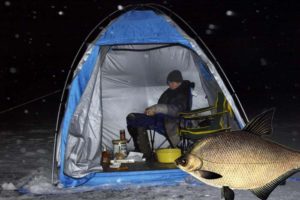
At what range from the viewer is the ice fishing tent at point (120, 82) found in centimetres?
514

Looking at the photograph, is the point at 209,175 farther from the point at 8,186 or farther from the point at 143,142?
the point at 143,142

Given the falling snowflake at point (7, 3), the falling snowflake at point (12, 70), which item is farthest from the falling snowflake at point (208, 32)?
the falling snowflake at point (7, 3)

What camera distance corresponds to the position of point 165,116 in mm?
6348

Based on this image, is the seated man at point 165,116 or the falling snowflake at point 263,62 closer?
the seated man at point 165,116

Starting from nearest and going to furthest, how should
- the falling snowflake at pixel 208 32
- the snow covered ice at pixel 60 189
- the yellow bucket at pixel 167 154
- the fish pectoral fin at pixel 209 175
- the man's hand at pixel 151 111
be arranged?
1. the fish pectoral fin at pixel 209 175
2. the snow covered ice at pixel 60 189
3. the yellow bucket at pixel 167 154
4. the man's hand at pixel 151 111
5. the falling snowflake at pixel 208 32

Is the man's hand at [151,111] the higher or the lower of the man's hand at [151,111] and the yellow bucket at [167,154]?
the higher

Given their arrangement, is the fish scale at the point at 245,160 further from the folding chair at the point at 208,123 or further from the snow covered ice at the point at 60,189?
the folding chair at the point at 208,123

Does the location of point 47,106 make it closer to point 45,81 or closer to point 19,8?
point 45,81

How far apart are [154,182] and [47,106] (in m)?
9.65

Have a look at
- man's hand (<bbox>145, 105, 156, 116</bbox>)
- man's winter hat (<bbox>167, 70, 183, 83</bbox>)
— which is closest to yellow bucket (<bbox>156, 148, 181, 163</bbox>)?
man's hand (<bbox>145, 105, 156, 116</bbox>)

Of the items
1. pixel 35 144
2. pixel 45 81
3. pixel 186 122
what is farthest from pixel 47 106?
pixel 186 122

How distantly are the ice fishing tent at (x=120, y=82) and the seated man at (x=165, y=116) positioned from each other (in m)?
0.46

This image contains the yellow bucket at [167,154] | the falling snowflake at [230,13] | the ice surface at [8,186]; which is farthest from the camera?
the falling snowflake at [230,13]

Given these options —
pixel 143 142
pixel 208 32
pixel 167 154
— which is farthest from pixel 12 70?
pixel 167 154
